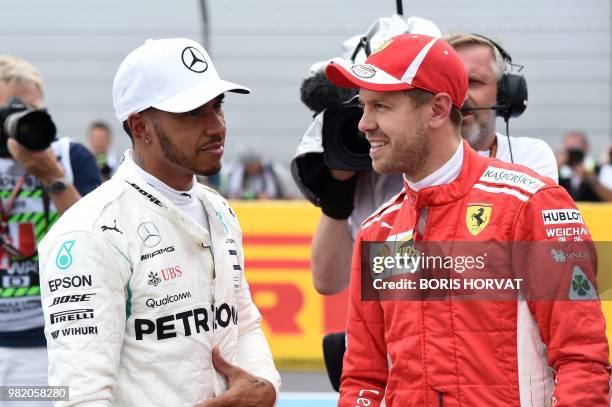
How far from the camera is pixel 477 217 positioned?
9.08 ft

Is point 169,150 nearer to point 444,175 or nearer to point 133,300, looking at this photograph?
point 133,300

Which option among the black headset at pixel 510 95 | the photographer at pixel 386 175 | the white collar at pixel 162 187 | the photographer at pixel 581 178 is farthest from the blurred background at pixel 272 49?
the white collar at pixel 162 187

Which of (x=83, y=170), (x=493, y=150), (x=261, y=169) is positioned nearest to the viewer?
(x=493, y=150)

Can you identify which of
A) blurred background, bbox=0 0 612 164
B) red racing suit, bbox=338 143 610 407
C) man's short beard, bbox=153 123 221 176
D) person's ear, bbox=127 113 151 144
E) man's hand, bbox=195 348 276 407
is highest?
blurred background, bbox=0 0 612 164

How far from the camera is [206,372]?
2.83 m

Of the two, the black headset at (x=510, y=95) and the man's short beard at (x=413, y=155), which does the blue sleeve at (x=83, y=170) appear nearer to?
the black headset at (x=510, y=95)

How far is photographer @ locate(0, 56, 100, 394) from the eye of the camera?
430cm

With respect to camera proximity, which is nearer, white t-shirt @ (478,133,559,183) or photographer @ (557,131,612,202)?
white t-shirt @ (478,133,559,183)

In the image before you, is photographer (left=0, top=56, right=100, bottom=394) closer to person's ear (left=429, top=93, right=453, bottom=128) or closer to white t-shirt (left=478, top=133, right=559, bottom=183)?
white t-shirt (left=478, top=133, right=559, bottom=183)

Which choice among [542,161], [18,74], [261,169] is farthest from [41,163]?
[261,169]

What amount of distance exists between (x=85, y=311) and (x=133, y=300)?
0.13 metres

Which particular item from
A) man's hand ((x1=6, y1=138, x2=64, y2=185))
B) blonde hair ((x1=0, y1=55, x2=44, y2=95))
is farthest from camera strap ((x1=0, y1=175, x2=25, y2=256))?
blonde hair ((x1=0, y1=55, x2=44, y2=95))

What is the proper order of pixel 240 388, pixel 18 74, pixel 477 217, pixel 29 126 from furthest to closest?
1. pixel 18 74
2. pixel 29 126
3. pixel 240 388
4. pixel 477 217

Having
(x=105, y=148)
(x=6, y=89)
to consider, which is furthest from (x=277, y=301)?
(x=105, y=148)
